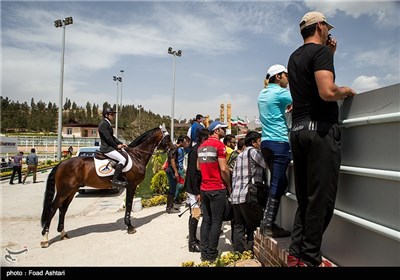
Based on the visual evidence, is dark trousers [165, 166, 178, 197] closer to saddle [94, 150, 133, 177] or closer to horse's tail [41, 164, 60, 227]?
saddle [94, 150, 133, 177]

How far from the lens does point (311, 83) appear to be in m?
2.32

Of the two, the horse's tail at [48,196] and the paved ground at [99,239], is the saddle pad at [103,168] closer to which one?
the horse's tail at [48,196]

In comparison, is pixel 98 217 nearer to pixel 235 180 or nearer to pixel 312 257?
pixel 235 180

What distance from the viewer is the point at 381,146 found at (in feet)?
6.98

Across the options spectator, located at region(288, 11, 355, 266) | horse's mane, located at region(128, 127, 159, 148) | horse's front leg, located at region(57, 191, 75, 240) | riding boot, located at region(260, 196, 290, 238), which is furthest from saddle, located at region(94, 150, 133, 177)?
spectator, located at region(288, 11, 355, 266)

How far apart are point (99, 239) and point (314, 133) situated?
5393mm

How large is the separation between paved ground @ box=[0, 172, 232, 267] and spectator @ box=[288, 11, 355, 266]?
2.75 m

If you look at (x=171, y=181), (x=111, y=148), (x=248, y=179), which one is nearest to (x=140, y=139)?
(x=111, y=148)

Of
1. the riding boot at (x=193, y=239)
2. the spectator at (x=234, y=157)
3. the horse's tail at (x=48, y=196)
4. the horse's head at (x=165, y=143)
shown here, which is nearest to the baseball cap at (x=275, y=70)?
the spectator at (x=234, y=157)

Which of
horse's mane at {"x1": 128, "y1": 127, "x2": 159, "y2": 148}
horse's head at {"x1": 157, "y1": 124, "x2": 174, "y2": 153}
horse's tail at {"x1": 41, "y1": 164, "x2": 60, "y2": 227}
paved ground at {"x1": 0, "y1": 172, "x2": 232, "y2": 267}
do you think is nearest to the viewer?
paved ground at {"x1": 0, "y1": 172, "x2": 232, "y2": 267}

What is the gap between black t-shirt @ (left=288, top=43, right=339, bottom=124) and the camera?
7.26 feet

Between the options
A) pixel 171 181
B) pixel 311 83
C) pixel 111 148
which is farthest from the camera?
pixel 171 181

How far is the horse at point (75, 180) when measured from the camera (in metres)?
6.28

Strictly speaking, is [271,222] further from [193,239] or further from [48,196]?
[48,196]
